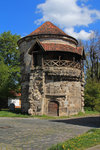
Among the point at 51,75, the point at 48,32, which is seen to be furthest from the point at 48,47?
the point at 51,75

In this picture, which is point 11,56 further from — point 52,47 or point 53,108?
point 53,108

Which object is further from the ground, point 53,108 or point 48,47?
point 48,47

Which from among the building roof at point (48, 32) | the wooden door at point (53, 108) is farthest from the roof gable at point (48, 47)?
the wooden door at point (53, 108)

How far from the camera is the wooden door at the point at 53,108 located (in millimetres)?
20406

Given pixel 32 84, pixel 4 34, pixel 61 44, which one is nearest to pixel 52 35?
pixel 61 44

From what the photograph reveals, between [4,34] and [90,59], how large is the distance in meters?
16.4

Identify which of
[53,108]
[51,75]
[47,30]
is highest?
[47,30]

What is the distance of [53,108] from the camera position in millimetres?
20500

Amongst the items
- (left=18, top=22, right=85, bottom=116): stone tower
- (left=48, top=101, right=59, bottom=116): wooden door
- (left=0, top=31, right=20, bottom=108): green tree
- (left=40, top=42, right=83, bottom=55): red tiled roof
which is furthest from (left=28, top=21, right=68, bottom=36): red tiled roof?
(left=0, top=31, right=20, bottom=108): green tree

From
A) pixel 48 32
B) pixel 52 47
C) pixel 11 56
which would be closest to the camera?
pixel 52 47

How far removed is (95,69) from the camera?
36188 millimetres

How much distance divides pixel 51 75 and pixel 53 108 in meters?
3.59

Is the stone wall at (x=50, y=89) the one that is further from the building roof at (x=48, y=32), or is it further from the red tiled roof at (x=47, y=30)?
the red tiled roof at (x=47, y=30)

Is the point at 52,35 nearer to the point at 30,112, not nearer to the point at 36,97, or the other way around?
the point at 36,97
